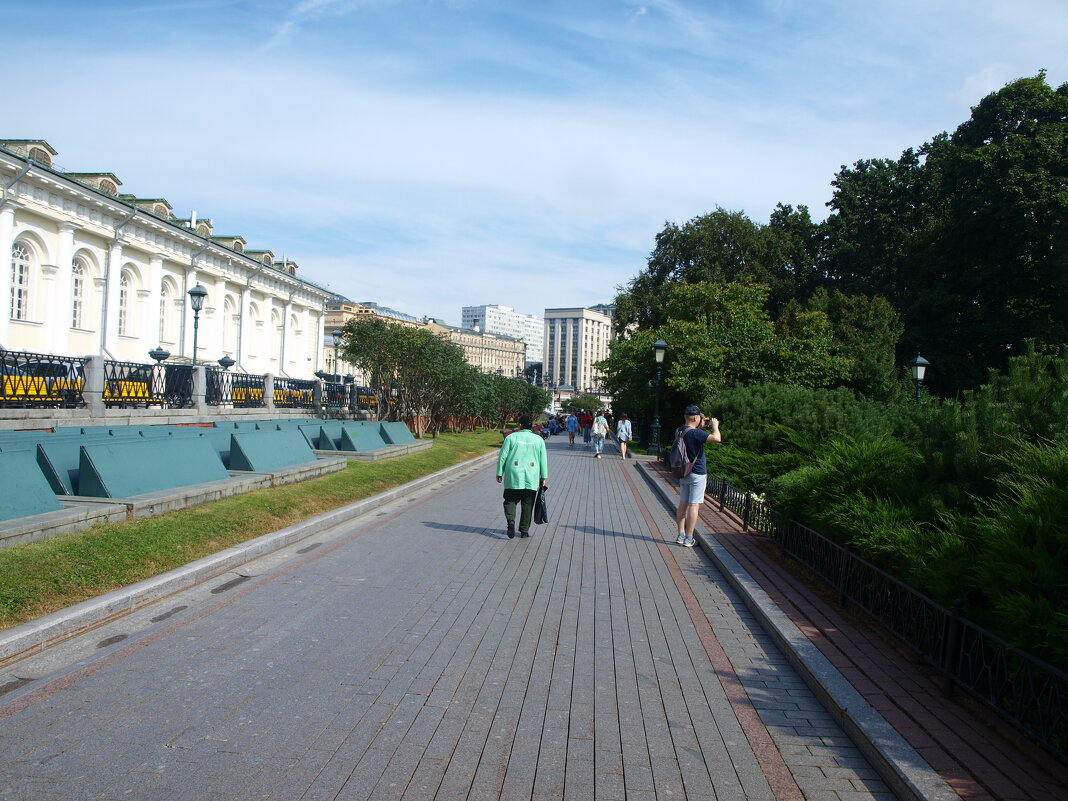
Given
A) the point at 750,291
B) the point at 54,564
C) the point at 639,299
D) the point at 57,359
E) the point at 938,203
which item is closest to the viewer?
the point at 54,564

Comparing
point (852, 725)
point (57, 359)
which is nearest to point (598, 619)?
point (852, 725)

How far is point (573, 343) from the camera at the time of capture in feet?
622

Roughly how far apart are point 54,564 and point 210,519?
2808mm

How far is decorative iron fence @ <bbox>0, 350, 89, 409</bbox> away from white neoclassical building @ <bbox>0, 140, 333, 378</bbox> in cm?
1110

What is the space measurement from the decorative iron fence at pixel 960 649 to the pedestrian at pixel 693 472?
2323mm

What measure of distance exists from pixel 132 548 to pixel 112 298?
34195mm

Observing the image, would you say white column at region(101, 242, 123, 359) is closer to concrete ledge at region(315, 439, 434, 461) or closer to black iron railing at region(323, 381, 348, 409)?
black iron railing at region(323, 381, 348, 409)

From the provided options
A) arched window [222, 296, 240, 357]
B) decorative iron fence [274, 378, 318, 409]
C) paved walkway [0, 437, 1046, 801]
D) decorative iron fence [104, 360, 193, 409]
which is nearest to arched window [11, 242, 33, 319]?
decorative iron fence [274, 378, 318, 409]

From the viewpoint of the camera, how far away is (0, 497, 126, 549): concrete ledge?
22.4 feet

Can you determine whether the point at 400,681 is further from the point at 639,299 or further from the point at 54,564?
the point at 639,299

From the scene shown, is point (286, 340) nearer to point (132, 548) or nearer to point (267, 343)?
point (267, 343)

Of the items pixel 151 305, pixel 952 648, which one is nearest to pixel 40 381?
pixel 952 648

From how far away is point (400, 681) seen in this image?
489 cm

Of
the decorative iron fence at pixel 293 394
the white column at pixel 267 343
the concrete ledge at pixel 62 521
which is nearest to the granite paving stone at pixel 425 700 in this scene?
the concrete ledge at pixel 62 521
